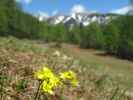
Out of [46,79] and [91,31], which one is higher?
[46,79]

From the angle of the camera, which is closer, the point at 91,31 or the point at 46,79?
the point at 46,79

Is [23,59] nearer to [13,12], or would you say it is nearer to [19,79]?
[19,79]

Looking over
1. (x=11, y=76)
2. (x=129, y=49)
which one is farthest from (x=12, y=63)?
(x=129, y=49)

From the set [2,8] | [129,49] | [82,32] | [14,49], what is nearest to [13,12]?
[2,8]

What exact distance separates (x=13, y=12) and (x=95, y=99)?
3112 inches

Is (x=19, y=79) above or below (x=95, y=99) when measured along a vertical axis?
above

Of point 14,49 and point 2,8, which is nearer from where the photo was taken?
point 14,49

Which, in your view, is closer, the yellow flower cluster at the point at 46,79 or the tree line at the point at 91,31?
the yellow flower cluster at the point at 46,79

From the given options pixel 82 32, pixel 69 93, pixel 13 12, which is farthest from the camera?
pixel 82 32

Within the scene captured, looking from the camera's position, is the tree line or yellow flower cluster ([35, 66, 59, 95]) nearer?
yellow flower cluster ([35, 66, 59, 95])

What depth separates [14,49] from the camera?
9008mm

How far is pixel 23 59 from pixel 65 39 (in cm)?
12003

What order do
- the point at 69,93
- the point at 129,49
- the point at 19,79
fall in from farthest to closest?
the point at 129,49
the point at 69,93
the point at 19,79

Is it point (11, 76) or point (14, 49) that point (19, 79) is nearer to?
point (11, 76)
